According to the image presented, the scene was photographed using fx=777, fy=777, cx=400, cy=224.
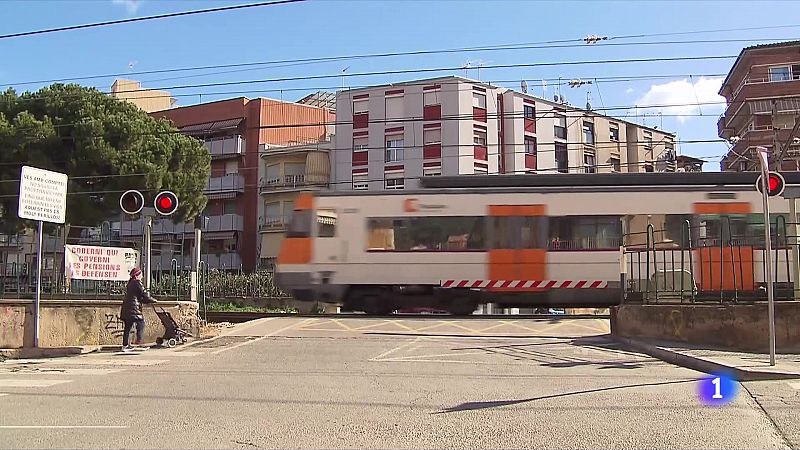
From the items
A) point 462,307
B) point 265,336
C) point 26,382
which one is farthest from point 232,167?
point 26,382

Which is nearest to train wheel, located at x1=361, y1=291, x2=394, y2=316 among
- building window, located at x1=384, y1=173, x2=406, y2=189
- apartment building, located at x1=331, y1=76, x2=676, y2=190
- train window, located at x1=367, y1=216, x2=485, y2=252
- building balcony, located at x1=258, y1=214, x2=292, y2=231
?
train window, located at x1=367, y1=216, x2=485, y2=252

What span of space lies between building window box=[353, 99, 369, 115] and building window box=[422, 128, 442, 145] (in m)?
4.00

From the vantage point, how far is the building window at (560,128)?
5134cm

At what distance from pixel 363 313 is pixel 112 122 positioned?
17.2 meters

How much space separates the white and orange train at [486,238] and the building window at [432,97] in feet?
86.9

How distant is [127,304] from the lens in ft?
43.6

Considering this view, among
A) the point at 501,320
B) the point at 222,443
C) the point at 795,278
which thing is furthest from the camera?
the point at 501,320

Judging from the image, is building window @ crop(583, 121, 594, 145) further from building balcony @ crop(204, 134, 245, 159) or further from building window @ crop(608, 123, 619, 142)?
building balcony @ crop(204, 134, 245, 159)

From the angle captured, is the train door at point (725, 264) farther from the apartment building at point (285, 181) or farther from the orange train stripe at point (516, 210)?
the apartment building at point (285, 181)

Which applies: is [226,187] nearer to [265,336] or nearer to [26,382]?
[265,336]

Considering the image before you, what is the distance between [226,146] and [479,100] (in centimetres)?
1618

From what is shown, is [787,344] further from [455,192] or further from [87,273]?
[87,273]

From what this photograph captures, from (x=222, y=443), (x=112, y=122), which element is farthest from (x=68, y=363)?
(x=112, y=122)

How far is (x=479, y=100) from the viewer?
155 ft
